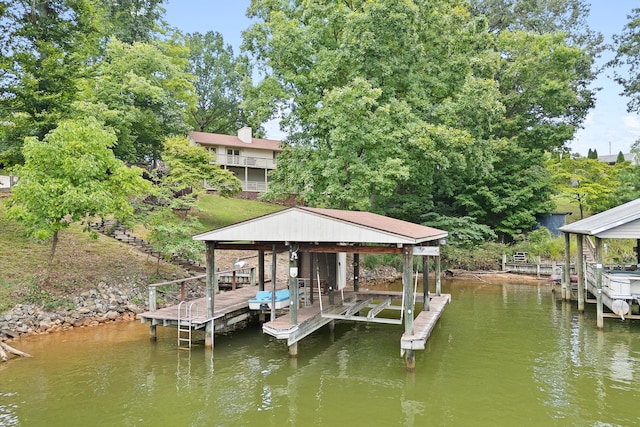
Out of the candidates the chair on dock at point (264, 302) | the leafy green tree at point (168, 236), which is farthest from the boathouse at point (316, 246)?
the leafy green tree at point (168, 236)

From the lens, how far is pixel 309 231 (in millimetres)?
11938

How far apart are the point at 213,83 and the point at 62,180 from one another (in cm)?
3654

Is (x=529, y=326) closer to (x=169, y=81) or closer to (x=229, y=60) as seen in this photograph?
(x=169, y=81)

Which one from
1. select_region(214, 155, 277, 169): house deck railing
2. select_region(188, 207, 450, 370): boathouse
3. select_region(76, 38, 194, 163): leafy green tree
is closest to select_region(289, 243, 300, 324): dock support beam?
select_region(188, 207, 450, 370): boathouse

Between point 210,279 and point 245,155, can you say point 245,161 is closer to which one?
point 245,155

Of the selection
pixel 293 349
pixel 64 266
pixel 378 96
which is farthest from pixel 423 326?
pixel 64 266

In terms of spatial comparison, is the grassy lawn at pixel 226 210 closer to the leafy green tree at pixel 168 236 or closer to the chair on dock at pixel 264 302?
the leafy green tree at pixel 168 236

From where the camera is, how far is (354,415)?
338 inches

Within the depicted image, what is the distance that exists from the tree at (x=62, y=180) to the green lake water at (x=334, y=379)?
160 inches

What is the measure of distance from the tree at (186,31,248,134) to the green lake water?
123ft

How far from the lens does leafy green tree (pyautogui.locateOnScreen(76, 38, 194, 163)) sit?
87.8 ft

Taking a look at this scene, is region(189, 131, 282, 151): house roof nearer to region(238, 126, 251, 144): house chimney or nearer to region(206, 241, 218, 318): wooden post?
region(238, 126, 251, 144): house chimney

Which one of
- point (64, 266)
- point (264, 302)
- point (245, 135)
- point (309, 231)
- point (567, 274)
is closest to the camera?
point (309, 231)

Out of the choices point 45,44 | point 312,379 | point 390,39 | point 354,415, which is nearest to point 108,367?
point 312,379
